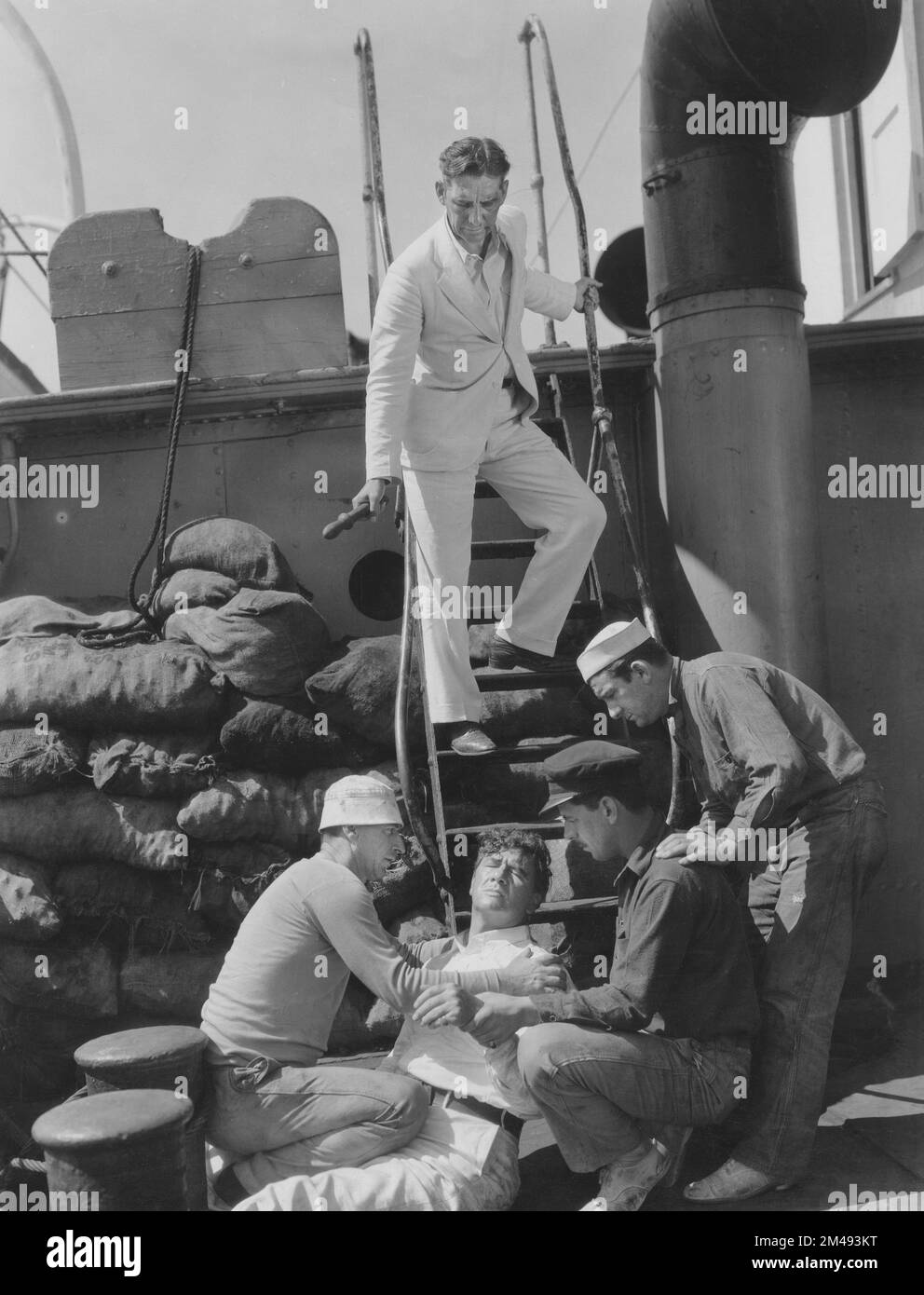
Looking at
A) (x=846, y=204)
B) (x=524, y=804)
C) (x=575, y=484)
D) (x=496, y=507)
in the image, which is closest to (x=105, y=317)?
(x=496, y=507)

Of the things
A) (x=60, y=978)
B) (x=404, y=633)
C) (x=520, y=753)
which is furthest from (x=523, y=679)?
(x=60, y=978)

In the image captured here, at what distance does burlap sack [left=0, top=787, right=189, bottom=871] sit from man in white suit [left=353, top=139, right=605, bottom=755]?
119cm

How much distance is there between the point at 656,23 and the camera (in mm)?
5105

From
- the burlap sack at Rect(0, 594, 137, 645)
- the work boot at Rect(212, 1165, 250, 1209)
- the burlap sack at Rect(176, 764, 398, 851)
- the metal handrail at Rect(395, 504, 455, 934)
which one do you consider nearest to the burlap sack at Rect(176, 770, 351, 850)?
the burlap sack at Rect(176, 764, 398, 851)

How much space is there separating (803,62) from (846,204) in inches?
114

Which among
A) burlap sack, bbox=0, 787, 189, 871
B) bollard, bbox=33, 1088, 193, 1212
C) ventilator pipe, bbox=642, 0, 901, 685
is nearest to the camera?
bollard, bbox=33, 1088, 193, 1212

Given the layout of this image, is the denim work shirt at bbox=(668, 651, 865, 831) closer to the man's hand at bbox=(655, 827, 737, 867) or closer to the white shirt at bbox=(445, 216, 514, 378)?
the man's hand at bbox=(655, 827, 737, 867)

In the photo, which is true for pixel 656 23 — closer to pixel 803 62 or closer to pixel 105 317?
pixel 803 62

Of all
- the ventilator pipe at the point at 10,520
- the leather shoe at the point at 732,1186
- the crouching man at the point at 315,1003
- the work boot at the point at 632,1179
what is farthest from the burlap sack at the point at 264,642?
the leather shoe at the point at 732,1186

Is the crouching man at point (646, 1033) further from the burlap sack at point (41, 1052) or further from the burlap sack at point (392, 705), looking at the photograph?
the burlap sack at point (41, 1052)

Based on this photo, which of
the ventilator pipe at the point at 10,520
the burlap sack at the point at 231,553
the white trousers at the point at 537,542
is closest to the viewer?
the white trousers at the point at 537,542

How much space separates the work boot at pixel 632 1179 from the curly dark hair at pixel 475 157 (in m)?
3.20

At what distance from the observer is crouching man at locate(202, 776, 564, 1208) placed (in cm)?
355

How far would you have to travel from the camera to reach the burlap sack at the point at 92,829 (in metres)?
4.88
